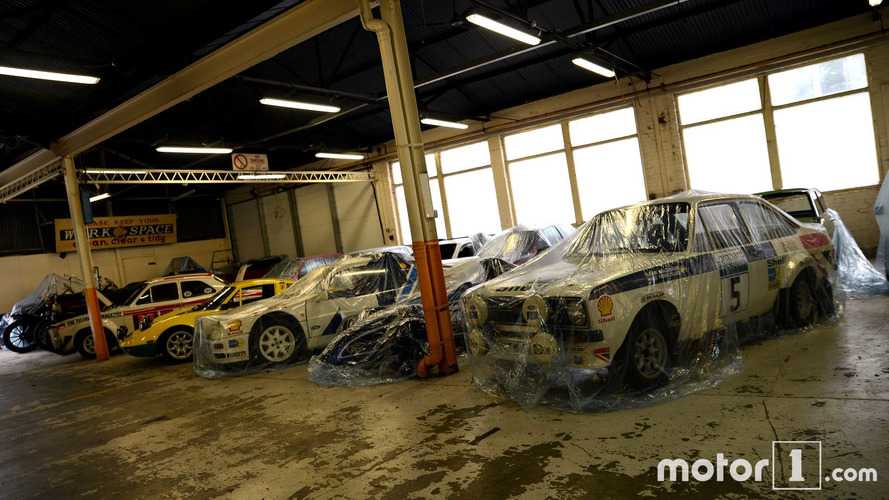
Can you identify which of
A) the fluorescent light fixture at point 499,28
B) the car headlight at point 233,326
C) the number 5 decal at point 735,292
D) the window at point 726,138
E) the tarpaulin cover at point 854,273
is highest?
the fluorescent light fixture at point 499,28

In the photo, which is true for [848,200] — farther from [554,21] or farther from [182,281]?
[182,281]

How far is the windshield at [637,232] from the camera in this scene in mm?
4809

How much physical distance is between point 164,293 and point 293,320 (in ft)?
16.8

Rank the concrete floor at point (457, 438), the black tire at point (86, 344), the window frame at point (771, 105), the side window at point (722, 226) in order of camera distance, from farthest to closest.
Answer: the black tire at point (86, 344) → the window frame at point (771, 105) → the side window at point (722, 226) → the concrete floor at point (457, 438)

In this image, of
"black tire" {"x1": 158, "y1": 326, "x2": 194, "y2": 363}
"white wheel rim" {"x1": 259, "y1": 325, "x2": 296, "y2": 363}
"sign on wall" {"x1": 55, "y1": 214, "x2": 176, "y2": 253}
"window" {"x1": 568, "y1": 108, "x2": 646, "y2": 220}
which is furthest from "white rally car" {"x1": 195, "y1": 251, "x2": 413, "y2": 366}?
"sign on wall" {"x1": 55, "y1": 214, "x2": 176, "y2": 253}

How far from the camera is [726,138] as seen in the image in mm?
12820

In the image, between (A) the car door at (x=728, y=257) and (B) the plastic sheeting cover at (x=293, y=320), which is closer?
(A) the car door at (x=728, y=257)

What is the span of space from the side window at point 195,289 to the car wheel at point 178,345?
194 centimetres

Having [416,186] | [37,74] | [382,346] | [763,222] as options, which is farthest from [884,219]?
[37,74]

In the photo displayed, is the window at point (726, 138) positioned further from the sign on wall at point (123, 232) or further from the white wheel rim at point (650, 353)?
the sign on wall at point (123, 232)

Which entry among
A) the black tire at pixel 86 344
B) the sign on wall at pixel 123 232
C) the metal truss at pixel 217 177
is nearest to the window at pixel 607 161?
the metal truss at pixel 217 177

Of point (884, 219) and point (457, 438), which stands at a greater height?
point (884, 219)

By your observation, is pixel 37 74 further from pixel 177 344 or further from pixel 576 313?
pixel 576 313

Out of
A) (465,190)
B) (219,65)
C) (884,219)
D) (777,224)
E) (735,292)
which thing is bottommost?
(735,292)
